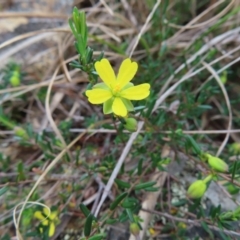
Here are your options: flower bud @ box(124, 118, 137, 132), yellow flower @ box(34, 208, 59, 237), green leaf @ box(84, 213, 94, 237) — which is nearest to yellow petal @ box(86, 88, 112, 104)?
flower bud @ box(124, 118, 137, 132)

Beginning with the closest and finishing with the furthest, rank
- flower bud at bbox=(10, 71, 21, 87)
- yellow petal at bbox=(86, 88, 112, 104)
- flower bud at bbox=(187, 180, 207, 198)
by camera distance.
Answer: yellow petal at bbox=(86, 88, 112, 104)
flower bud at bbox=(187, 180, 207, 198)
flower bud at bbox=(10, 71, 21, 87)

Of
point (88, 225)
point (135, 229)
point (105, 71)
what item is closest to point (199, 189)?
point (135, 229)

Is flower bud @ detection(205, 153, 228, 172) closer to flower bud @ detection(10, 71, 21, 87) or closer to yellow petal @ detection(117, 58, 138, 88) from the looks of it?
yellow petal @ detection(117, 58, 138, 88)

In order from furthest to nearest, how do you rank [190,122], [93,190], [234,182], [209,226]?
[190,122] < [93,190] < [209,226] < [234,182]

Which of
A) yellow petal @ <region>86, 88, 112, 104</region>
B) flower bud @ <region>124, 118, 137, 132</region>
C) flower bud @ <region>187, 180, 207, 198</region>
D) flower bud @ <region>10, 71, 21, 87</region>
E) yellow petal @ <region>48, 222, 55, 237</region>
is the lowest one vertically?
yellow petal @ <region>48, 222, 55, 237</region>

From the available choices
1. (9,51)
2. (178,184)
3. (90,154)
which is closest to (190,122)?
(178,184)

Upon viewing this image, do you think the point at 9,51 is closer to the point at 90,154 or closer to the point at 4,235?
the point at 90,154

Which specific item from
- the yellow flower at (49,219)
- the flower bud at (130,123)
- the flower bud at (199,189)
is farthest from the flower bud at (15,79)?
the flower bud at (199,189)
